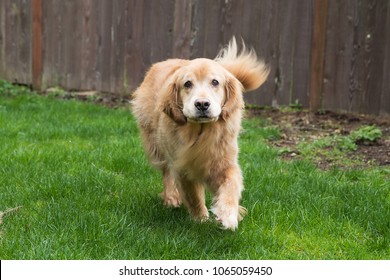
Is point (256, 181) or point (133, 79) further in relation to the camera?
point (133, 79)

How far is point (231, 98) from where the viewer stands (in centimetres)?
411

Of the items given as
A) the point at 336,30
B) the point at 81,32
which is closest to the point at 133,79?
the point at 81,32

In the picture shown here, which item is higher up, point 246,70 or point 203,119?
point 246,70

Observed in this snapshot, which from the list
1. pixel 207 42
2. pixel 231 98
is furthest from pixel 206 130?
pixel 207 42

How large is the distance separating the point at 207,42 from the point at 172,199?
4556mm

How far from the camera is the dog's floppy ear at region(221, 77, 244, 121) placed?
4.07 metres

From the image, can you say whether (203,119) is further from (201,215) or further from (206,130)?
(201,215)

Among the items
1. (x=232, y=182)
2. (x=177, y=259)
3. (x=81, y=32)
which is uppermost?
(x=81, y=32)

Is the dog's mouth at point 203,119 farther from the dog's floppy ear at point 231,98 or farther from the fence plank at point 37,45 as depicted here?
the fence plank at point 37,45

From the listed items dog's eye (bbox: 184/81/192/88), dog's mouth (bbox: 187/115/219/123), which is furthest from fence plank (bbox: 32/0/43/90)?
dog's mouth (bbox: 187/115/219/123)

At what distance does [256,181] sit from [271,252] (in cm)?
144

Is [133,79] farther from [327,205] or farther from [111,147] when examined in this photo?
[327,205]

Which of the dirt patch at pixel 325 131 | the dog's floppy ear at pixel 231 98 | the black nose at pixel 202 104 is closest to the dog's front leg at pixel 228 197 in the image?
the dog's floppy ear at pixel 231 98

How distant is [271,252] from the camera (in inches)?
143
